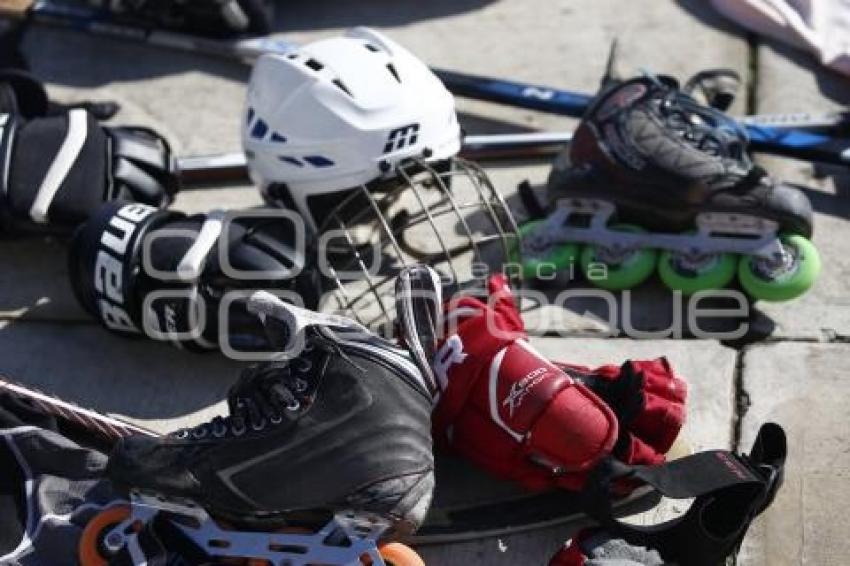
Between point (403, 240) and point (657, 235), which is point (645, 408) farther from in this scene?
point (403, 240)

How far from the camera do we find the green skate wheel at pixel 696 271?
291 centimetres

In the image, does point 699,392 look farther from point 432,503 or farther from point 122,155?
point 122,155

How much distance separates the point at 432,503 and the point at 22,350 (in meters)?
1.06

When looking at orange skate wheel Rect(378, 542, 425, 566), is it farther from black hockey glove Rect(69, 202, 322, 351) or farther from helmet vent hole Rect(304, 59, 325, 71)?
helmet vent hole Rect(304, 59, 325, 71)

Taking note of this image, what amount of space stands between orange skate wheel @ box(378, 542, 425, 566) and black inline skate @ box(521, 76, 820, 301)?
1.03m

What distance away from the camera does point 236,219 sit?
274 cm

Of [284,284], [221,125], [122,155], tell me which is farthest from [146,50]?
[284,284]

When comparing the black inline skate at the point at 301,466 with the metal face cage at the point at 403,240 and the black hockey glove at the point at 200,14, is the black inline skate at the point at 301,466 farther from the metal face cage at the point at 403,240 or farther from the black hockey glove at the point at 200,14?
the black hockey glove at the point at 200,14

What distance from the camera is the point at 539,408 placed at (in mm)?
2283

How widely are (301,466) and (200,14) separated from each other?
2250mm

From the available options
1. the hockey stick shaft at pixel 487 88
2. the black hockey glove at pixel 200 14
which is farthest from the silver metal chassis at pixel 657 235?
the black hockey glove at pixel 200 14

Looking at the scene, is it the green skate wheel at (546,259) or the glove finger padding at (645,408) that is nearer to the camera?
the glove finger padding at (645,408)

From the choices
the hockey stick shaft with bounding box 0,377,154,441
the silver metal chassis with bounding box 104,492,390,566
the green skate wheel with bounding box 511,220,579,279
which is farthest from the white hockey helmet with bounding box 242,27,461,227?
the silver metal chassis with bounding box 104,492,390,566

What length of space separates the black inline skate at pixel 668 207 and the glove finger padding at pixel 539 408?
0.54 metres
